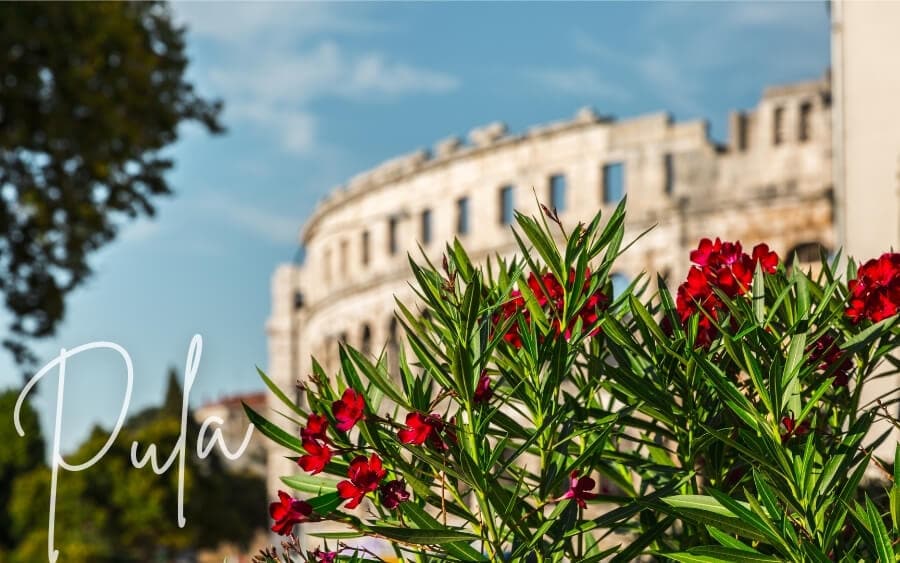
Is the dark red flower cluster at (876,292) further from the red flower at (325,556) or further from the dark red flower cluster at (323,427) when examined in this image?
the red flower at (325,556)

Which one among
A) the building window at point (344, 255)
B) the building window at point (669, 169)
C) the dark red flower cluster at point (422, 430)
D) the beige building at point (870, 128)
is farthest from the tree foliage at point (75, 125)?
the building window at point (344, 255)

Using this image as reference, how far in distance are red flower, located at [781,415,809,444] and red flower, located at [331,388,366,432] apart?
0.92m

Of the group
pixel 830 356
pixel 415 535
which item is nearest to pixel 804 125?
pixel 830 356

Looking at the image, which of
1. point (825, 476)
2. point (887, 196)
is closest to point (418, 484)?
point (825, 476)

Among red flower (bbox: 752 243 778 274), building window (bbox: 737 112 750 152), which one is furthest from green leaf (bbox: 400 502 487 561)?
building window (bbox: 737 112 750 152)

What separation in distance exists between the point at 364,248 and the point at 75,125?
103 ft

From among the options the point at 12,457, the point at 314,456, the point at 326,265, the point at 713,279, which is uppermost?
the point at 326,265

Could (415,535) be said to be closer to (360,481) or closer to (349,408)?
(360,481)

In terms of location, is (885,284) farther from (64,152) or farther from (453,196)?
(453,196)

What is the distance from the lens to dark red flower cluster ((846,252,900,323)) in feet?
9.87

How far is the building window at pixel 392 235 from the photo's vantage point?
4588 cm

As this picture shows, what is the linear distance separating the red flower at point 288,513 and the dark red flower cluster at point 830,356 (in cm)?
121

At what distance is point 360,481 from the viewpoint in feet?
8.75

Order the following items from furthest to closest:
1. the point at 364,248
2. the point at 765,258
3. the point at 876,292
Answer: the point at 364,248 < the point at 765,258 < the point at 876,292
